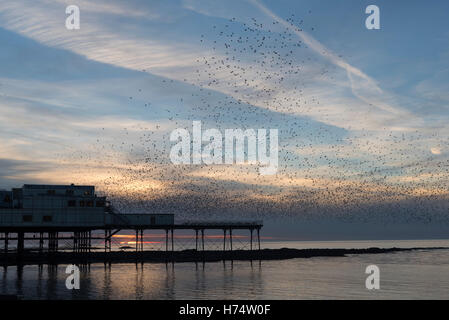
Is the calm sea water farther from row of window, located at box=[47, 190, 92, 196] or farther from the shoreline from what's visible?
the shoreline

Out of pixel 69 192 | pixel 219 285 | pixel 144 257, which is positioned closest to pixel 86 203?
pixel 69 192

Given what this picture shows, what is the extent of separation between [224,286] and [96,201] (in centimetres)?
3071

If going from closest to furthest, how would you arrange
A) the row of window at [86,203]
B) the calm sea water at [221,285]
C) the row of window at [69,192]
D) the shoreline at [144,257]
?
1. the calm sea water at [221,285]
2. the row of window at [86,203]
3. the row of window at [69,192]
4. the shoreline at [144,257]

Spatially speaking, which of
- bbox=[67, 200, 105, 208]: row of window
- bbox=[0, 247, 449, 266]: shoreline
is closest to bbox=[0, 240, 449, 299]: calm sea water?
bbox=[67, 200, 105, 208]: row of window

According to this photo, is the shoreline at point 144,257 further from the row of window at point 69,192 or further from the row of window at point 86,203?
the row of window at point 86,203

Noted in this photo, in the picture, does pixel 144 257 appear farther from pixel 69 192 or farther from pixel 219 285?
pixel 219 285

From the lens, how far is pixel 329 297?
58.2 metres

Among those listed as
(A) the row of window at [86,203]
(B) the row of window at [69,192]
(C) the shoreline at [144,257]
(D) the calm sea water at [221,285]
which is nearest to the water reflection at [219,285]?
(D) the calm sea water at [221,285]

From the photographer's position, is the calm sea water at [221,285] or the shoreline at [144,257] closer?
the calm sea water at [221,285]

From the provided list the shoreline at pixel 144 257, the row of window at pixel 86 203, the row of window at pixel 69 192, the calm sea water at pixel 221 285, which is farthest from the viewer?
the shoreline at pixel 144 257

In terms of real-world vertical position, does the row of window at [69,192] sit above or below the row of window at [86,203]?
above

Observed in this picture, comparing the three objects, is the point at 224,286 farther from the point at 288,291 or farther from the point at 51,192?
the point at 51,192

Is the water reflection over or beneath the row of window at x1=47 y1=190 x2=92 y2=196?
beneath
